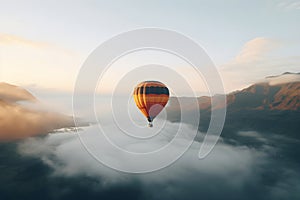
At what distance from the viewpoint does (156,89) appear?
9175 centimetres

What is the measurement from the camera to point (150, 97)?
9156cm

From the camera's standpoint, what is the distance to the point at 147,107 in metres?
93.1

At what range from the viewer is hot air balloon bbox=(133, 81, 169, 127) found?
91.4 m

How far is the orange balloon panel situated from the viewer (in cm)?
9144

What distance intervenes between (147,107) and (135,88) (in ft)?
29.8

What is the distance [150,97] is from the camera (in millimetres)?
91562

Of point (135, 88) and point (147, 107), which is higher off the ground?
point (135, 88)

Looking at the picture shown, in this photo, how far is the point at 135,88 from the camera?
95125 millimetres

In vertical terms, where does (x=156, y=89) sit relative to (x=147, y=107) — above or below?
above

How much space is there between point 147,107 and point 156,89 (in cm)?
784

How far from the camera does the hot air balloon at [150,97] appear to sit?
9144 cm

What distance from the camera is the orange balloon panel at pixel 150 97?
91.4m

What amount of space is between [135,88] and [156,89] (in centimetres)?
890
